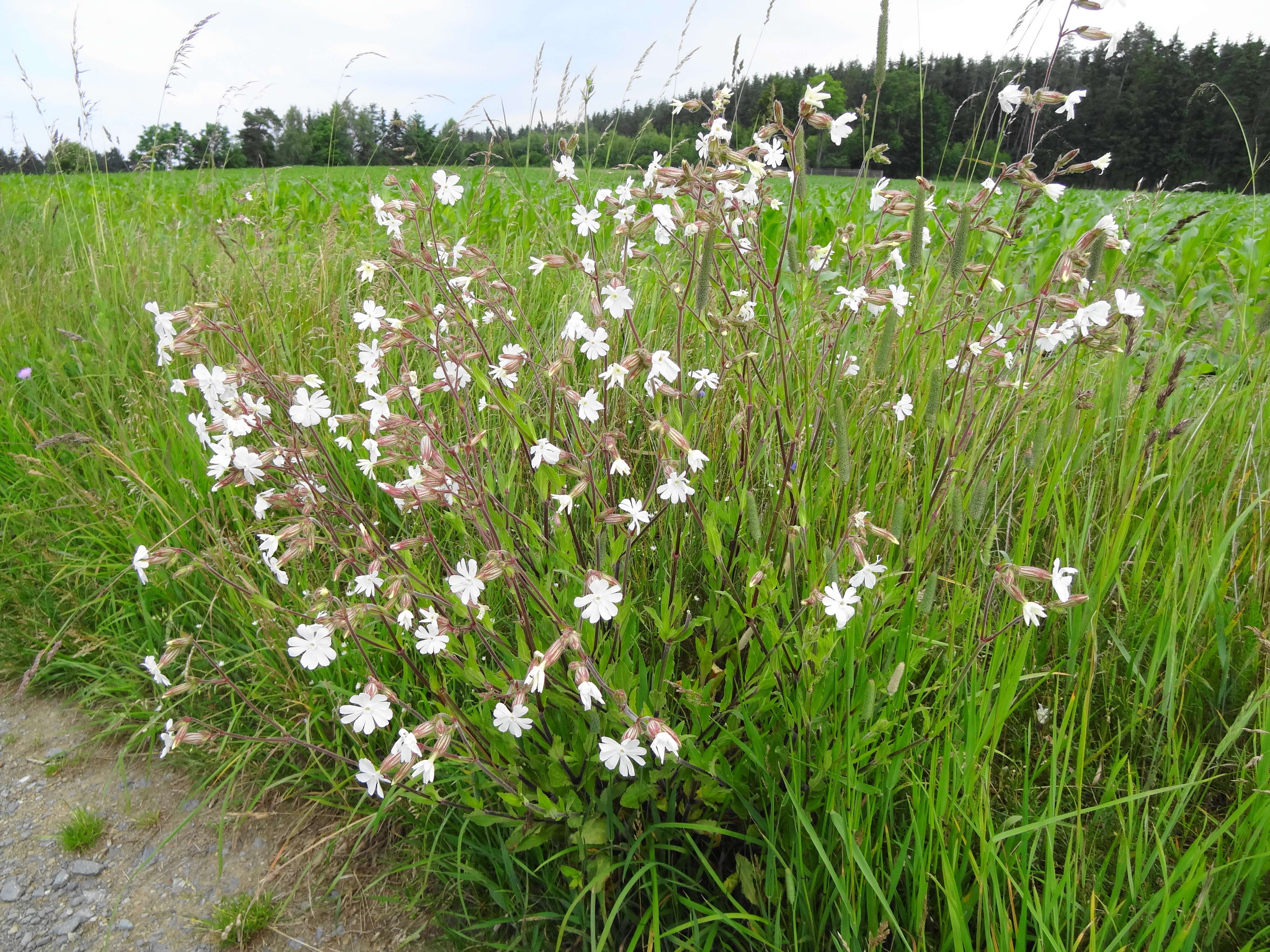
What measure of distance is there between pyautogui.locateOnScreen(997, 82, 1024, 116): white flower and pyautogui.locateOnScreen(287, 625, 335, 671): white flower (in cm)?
174

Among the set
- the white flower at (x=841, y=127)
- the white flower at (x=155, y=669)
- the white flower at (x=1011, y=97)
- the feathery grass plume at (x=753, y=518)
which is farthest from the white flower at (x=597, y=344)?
the white flower at (x=155, y=669)

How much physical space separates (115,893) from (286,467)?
3.96ft

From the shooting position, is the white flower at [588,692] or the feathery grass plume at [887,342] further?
Result: the feathery grass plume at [887,342]

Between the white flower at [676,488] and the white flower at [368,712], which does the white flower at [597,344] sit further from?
the white flower at [368,712]

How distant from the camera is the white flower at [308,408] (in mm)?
1495

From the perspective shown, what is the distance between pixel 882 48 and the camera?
1.63m

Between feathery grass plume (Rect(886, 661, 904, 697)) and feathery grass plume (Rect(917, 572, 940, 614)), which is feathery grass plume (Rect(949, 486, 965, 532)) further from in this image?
feathery grass plume (Rect(886, 661, 904, 697))

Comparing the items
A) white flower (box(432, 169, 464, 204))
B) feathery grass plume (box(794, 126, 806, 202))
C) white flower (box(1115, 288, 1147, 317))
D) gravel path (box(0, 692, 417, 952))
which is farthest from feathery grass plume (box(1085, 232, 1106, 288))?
gravel path (box(0, 692, 417, 952))

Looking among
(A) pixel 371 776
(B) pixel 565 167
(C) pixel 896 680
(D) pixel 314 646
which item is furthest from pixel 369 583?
(B) pixel 565 167

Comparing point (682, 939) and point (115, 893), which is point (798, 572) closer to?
point (682, 939)

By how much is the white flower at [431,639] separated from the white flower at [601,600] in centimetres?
28

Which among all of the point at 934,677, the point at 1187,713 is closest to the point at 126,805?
the point at 934,677

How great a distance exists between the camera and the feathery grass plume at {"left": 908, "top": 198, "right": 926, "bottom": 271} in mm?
1582

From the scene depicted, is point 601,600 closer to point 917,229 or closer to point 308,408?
point 308,408
